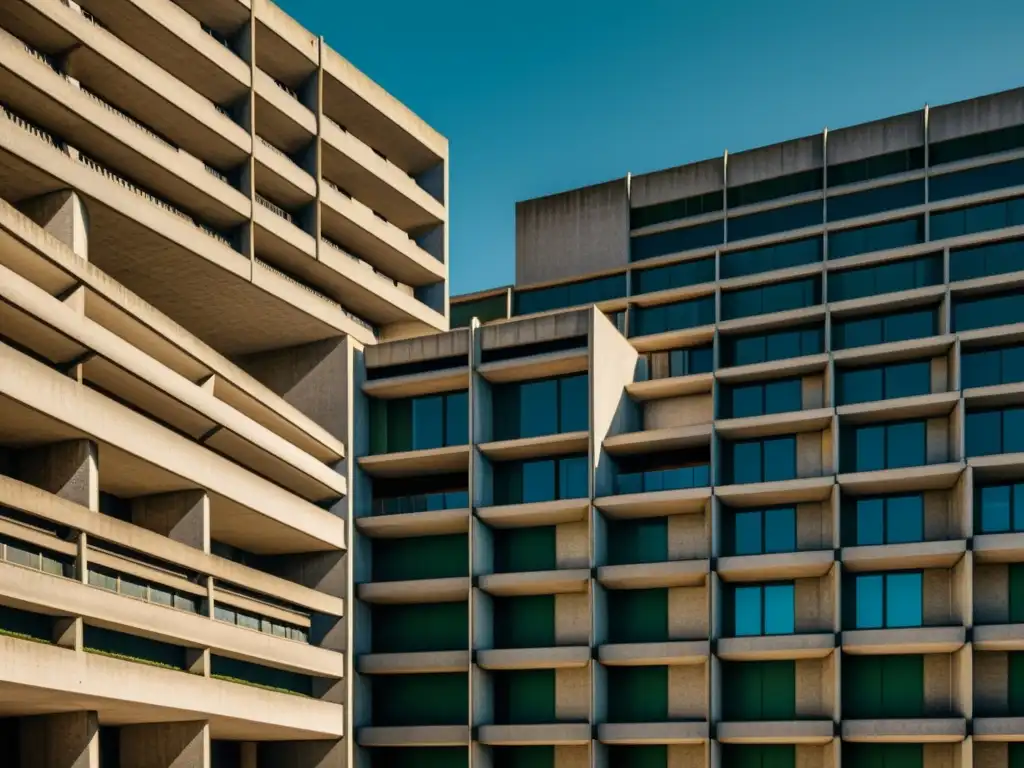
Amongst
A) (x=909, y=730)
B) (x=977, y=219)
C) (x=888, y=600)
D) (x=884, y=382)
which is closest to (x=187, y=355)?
(x=888, y=600)

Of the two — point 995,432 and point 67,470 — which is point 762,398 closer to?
point 995,432

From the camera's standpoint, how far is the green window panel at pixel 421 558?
171 ft

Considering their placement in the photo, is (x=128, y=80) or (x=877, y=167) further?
(x=877, y=167)

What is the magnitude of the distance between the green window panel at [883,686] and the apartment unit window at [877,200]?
21.0m

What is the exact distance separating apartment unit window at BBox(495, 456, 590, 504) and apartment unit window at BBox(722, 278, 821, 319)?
10662 millimetres

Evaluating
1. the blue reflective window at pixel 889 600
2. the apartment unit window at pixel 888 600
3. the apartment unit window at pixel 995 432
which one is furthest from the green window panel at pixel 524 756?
the apartment unit window at pixel 995 432

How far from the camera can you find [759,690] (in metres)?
48.0

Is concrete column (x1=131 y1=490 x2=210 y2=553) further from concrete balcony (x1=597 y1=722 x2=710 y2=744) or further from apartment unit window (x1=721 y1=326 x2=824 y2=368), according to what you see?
apartment unit window (x1=721 y1=326 x2=824 y2=368)

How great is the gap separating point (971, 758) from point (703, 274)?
25206 mm

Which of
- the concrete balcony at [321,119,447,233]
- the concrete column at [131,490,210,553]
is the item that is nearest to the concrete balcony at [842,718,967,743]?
the concrete column at [131,490,210,553]

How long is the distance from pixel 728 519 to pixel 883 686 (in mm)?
7768

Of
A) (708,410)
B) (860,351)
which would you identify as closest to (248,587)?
(708,410)

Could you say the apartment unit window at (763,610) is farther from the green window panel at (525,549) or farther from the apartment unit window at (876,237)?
the apartment unit window at (876,237)

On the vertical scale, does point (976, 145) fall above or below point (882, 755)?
above
